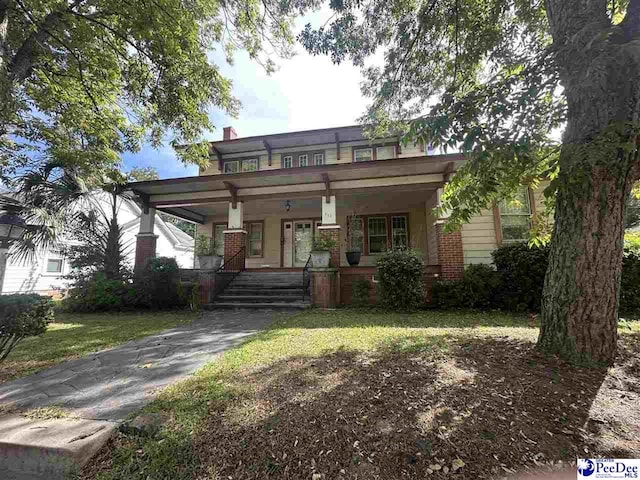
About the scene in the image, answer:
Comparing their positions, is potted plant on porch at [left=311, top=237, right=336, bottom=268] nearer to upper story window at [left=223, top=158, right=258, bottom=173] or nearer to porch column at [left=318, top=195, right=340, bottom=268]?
porch column at [left=318, top=195, right=340, bottom=268]

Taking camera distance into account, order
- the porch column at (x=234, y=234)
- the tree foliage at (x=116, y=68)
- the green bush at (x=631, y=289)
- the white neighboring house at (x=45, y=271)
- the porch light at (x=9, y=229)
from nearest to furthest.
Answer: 1. the porch light at (x=9, y=229)
2. the tree foliage at (x=116, y=68)
3. the green bush at (x=631, y=289)
4. the porch column at (x=234, y=234)
5. the white neighboring house at (x=45, y=271)

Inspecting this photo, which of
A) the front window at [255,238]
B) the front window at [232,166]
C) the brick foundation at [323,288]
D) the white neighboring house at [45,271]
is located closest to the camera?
the brick foundation at [323,288]

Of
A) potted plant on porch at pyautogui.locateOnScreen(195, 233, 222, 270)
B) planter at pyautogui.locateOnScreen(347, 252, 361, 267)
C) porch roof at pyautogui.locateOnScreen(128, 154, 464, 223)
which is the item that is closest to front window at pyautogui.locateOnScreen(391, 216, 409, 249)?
planter at pyautogui.locateOnScreen(347, 252, 361, 267)

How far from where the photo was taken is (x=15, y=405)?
252cm

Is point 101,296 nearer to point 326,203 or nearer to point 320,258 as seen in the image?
point 320,258

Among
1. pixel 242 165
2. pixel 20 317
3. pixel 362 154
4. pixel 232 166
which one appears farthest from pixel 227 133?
pixel 20 317

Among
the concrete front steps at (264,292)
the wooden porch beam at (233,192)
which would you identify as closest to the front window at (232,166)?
the wooden porch beam at (233,192)

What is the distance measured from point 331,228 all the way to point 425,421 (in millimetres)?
6819

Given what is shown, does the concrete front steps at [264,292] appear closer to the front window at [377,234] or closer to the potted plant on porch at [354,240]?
the potted plant on porch at [354,240]

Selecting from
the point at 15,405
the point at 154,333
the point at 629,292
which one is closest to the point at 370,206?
the point at 629,292

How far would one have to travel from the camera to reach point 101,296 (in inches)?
322

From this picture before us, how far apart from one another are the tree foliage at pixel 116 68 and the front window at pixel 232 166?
Result: 5815 millimetres

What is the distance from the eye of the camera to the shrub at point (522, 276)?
21.4 feet

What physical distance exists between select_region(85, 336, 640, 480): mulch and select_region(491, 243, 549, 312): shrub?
403 centimetres
